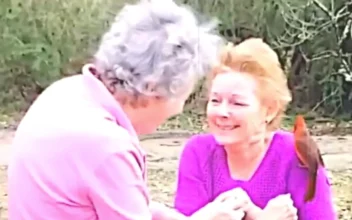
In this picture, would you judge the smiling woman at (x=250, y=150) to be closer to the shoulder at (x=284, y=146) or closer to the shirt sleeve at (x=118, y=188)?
the shoulder at (x=284, y=146)

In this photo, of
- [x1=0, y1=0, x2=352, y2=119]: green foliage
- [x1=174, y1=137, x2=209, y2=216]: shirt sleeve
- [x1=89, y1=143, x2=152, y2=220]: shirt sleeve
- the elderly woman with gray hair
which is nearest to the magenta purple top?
[x1=174, y1=137, x2=209, y2=216]: shirt sleeve

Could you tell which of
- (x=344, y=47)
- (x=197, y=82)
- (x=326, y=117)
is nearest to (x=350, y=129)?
(x=326, y=117)

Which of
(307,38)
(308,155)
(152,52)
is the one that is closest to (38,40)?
(307,38)

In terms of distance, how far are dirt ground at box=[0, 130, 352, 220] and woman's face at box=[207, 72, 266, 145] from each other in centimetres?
109

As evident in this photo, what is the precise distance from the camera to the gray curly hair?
1535 millimetres

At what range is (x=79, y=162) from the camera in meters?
1.48

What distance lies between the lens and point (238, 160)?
2223mm

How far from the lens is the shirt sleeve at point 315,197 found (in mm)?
2139

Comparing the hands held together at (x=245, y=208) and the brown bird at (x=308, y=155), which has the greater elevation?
the brown bird at (x=308, y=155)

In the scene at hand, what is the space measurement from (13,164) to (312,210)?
2.86 ft

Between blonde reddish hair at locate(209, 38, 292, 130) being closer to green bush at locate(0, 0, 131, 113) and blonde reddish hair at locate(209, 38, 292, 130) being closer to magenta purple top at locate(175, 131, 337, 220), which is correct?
magenta purple top at locate(175, 131, 337, 220)

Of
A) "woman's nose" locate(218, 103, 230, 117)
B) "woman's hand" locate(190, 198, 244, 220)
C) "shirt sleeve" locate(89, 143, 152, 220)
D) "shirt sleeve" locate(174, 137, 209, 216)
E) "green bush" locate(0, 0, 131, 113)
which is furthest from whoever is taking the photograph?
"green bush" locate(0, 0, 131, 113)

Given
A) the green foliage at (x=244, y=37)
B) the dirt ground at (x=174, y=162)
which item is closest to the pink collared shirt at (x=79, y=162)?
the green foliage at (x=244, y=37)

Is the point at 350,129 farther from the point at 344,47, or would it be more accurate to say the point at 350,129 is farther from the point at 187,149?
the point at 187,149
